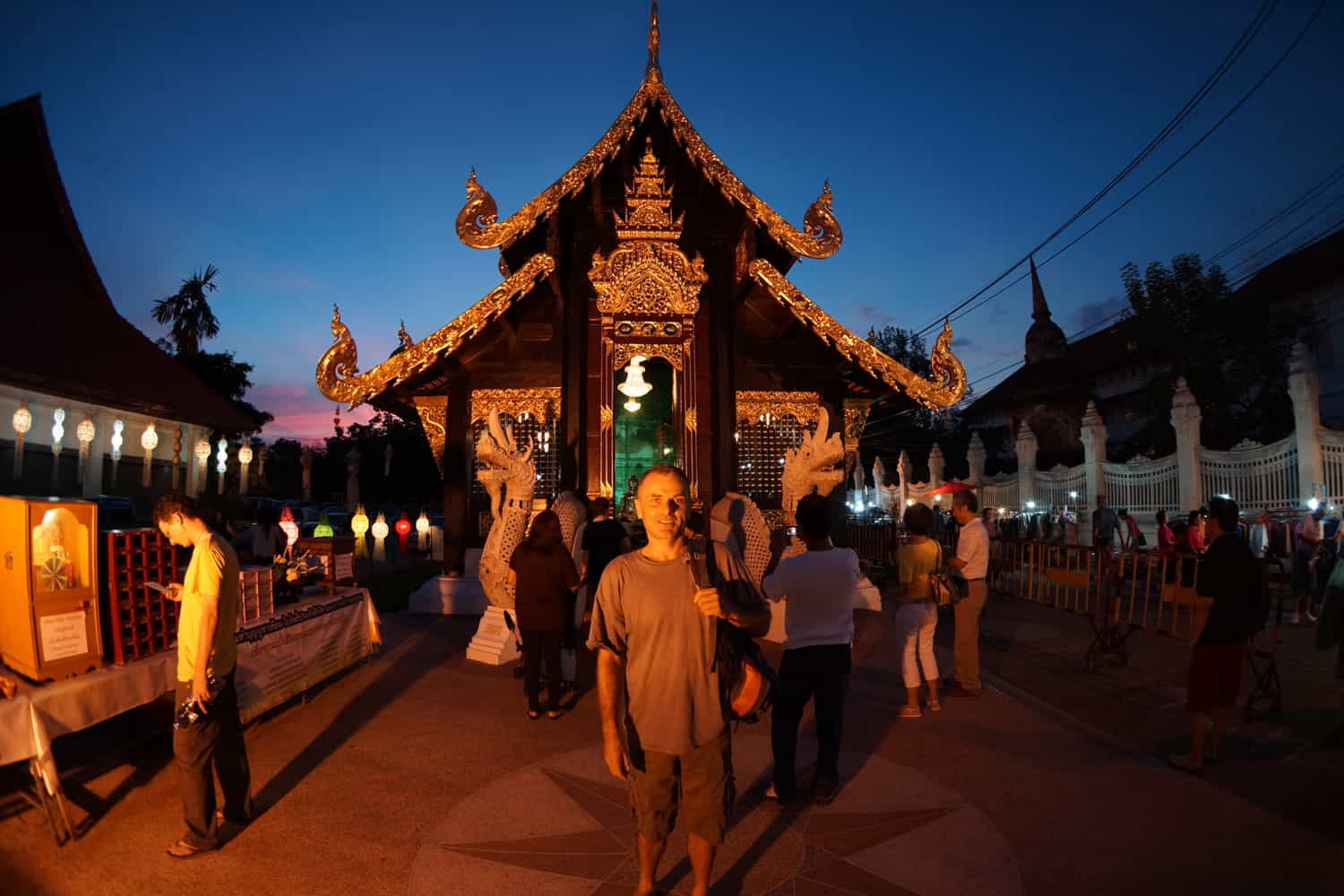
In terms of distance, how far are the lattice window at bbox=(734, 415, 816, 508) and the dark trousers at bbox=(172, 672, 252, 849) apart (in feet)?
23.4

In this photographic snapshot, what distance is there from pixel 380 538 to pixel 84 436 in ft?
20.6

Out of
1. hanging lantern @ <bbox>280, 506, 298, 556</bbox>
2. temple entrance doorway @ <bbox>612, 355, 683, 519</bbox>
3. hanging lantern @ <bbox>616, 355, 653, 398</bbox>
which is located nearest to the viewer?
hanging lantern @ <bbox>280, 506, 298, 556</bbox>

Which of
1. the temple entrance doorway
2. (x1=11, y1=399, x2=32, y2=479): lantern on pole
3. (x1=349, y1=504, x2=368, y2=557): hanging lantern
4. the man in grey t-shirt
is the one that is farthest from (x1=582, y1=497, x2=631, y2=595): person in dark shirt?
(x1=11, y1=399, x2=32, y2=479): lantern on pole

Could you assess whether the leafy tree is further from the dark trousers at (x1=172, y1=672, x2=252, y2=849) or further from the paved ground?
the dark trousers at (x1=172, y1=672, x2=252, y2=849)

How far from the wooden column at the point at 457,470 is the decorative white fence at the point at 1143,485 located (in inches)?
523

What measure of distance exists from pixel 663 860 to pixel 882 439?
126ft

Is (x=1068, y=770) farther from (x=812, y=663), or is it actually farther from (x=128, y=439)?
(x=128, y=439)

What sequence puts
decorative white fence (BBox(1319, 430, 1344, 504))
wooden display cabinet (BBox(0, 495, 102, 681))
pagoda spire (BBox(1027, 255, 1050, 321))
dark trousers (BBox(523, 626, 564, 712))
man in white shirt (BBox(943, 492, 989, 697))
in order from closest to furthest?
1. wooden display cabinet (BBox(0, 495, 102, 681))
2. dark trousers (BBox(523, 626, 564, 712))
3. man in white shirt (BBox(943, 492, 989, 697))
4. decorative white fence (BBox(1319, 430, 1344, 504))
5. pagoda spire (BBox(1027, 255, 1050, 321))

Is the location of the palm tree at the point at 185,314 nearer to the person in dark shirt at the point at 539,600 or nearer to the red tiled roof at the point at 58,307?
the red tiled roof at the point at 58,307

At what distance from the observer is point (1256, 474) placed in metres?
13.5

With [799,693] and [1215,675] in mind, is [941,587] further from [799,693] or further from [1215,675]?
[799,693]

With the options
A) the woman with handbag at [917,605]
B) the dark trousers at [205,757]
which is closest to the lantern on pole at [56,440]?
the dark trousers at [205,757]

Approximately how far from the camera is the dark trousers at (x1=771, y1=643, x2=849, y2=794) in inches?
150

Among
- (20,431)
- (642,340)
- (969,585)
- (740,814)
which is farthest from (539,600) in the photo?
(20,431)
